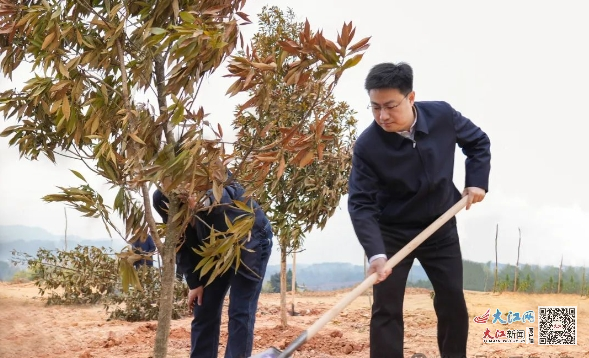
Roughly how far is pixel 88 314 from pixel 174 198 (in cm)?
332

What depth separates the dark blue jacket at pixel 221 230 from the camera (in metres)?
3.45

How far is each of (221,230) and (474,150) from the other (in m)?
1.21

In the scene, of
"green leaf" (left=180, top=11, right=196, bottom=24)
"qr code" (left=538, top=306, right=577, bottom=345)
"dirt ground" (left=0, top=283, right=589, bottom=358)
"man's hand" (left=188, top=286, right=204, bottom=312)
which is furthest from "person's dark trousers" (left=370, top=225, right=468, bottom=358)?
"qr code" (left=538, top=306, right=577, bottom=345)

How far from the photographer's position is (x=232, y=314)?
11.6 feet

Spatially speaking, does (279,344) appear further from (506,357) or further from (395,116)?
(395,116)

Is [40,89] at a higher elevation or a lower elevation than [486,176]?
higher

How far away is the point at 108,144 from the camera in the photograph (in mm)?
2990

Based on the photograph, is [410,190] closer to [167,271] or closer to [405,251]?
[405,251]

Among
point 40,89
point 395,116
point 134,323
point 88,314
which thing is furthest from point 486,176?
point 88,314

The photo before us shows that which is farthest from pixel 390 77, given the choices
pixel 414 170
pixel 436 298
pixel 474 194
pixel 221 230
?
pixel 221 230

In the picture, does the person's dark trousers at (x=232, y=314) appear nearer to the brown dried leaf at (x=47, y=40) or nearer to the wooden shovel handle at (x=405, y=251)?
the wooden shovel handle at (x=405, y=251)

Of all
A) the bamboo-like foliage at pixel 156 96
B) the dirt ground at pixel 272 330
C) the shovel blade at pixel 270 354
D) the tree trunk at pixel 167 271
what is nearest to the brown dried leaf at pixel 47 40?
the bamboo-like foliage at pixel 156 96

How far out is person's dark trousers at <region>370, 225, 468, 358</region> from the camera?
3068 mm

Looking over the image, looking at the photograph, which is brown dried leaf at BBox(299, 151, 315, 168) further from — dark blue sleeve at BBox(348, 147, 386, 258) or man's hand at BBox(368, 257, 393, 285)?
man's hand at BBox(368, 257, 393, 285)
